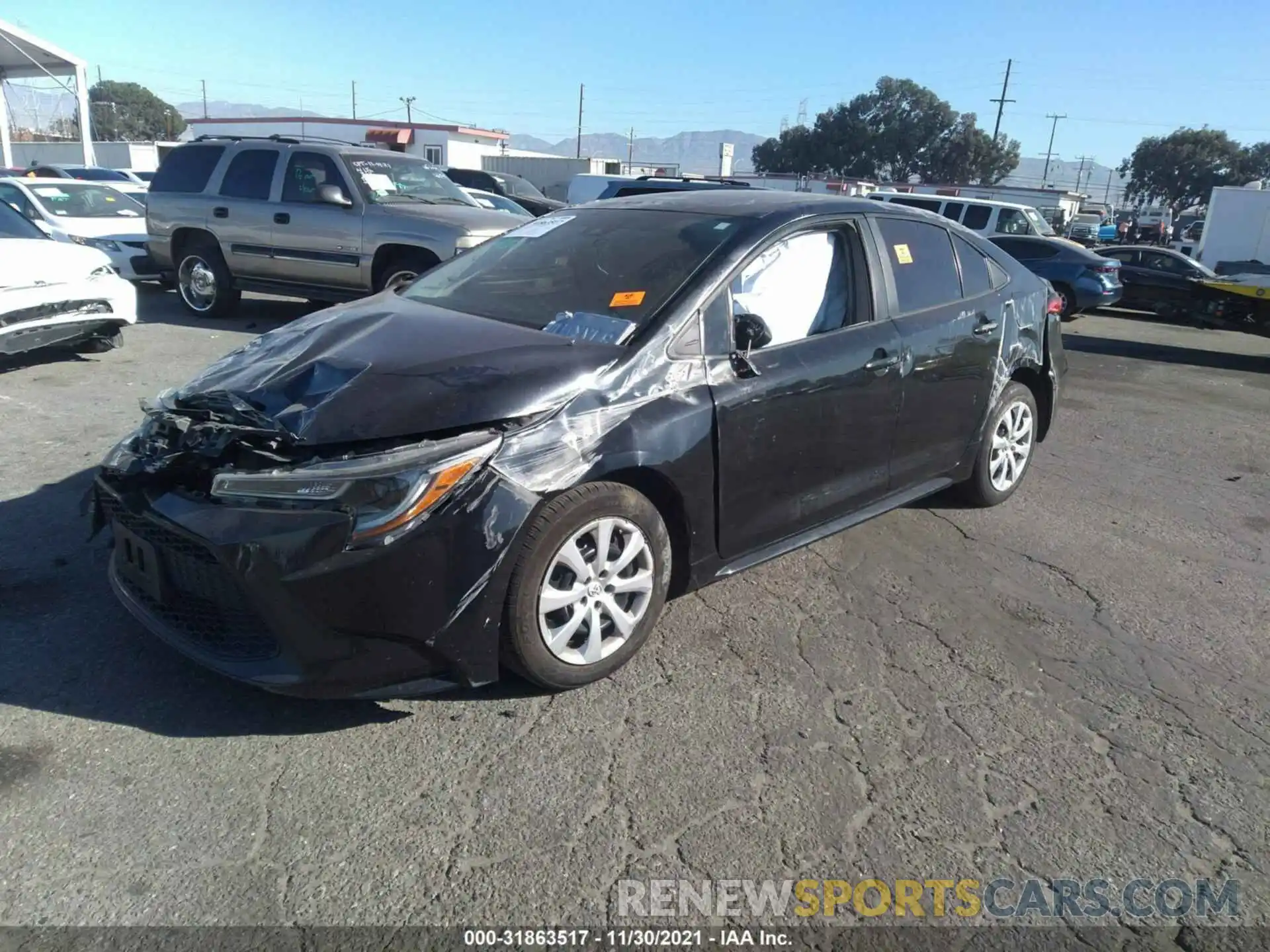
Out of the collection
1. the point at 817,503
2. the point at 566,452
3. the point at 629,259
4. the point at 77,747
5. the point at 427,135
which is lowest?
the point at 77,747

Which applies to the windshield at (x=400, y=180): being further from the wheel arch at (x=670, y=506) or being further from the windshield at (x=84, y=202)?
the wheel arch at (x=670, y=506)

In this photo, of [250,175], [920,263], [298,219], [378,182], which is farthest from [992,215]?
[920,263]

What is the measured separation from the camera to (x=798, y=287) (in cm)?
397

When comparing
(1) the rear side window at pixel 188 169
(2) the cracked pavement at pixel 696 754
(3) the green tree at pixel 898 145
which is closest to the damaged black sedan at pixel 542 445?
(2) the cracked pavement at pixel 696 754

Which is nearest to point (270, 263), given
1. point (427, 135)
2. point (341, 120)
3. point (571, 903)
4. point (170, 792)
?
point (170, 792)

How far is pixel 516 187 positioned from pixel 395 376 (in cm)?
2053

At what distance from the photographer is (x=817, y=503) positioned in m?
3.97

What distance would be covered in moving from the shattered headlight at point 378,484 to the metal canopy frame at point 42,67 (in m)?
30.4

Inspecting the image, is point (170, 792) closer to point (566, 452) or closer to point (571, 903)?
point (571, 903)

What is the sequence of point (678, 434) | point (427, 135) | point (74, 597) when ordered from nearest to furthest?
point (678, 434) < point (74, 597) < point (427, 135)

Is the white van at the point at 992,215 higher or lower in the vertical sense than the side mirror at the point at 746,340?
higher

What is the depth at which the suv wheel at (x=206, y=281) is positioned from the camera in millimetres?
10531

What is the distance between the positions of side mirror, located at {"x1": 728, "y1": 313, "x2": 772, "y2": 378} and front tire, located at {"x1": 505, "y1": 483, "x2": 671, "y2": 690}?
0.67m

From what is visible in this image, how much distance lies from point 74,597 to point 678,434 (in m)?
2.58
